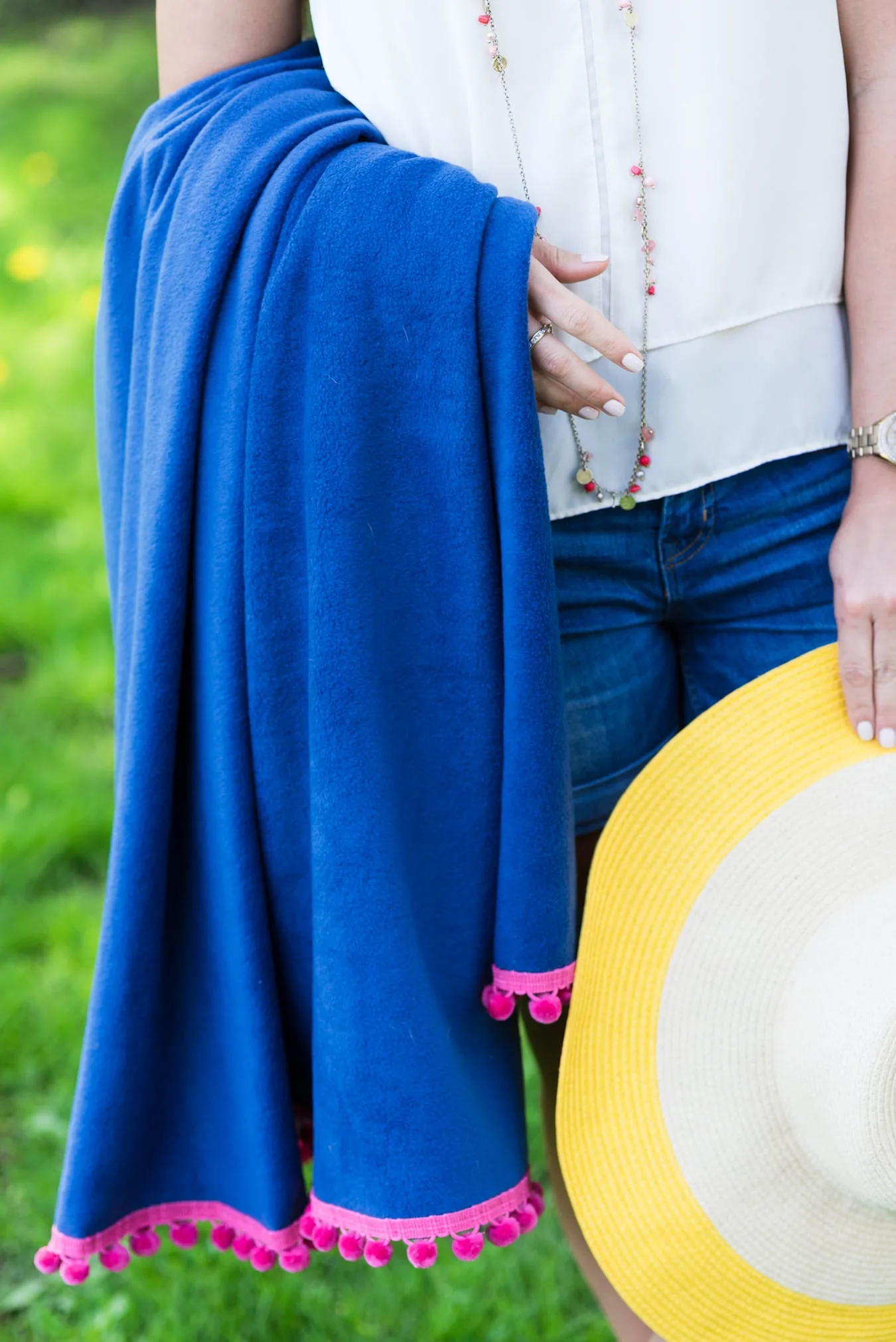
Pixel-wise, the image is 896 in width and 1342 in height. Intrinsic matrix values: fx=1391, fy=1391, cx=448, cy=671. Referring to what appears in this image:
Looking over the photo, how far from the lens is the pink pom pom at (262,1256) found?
1292 millimetres

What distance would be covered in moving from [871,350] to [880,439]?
0.08 meters

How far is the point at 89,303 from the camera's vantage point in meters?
4.24

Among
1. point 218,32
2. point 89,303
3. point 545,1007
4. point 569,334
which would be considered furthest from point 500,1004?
point 89,303

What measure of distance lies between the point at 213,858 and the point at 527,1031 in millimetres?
467

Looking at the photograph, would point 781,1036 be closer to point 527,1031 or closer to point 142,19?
point 527,1031

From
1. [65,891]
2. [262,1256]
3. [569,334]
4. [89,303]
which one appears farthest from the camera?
[89,303]

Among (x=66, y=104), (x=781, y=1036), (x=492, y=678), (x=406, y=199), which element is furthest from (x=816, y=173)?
(x=66, y=104)

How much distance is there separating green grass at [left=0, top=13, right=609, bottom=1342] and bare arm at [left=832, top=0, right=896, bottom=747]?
40.2 inches

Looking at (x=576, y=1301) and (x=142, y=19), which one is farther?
(x=142, y=19)

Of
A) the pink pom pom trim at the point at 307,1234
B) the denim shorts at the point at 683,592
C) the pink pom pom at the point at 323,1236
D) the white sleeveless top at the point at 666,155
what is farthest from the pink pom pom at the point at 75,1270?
the white sleeveless top at the point at 666,155

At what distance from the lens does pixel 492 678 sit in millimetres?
1131

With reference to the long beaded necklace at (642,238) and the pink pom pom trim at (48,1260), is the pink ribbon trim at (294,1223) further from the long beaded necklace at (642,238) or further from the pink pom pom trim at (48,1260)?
the long beaded necklace at (642,238)

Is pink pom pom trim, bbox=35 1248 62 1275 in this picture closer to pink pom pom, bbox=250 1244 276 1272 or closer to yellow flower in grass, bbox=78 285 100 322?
pink pom pom, bbox=250 1244 276 1272

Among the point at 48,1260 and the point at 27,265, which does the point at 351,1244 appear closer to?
the point at 48,1260
